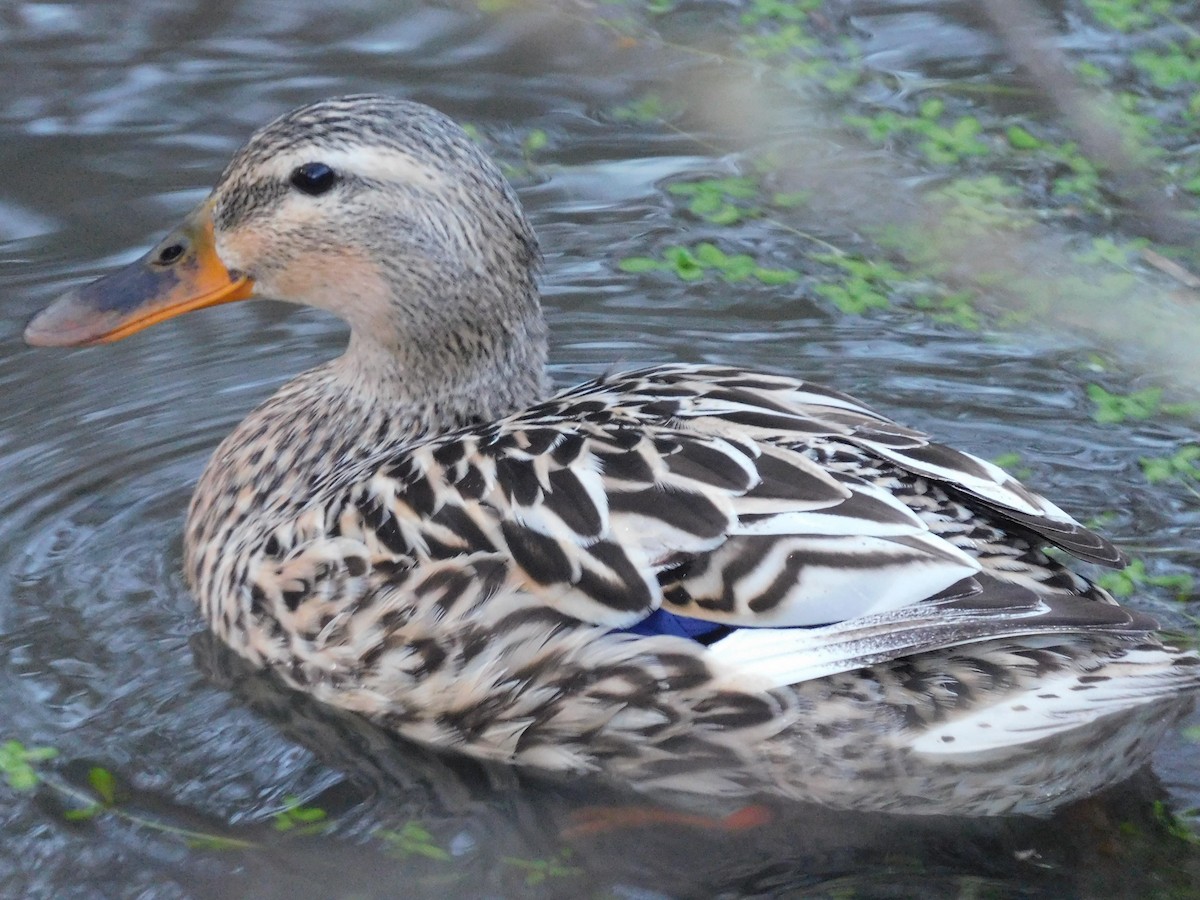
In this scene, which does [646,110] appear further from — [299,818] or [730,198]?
[299,818]

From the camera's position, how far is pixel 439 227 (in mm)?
4734

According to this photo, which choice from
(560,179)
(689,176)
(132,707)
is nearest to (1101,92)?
(689,176)

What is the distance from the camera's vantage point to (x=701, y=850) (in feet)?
14.0

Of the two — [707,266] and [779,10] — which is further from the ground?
[779,10]

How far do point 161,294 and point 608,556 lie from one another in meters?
1.64

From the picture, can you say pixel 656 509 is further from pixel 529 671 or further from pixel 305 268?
pixel 305 268

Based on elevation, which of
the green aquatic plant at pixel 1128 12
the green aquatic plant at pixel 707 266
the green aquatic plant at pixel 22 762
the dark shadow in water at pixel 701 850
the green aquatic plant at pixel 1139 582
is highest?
the green aquatic plant at pixel 1128 12

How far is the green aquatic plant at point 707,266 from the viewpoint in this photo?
659 centimetres

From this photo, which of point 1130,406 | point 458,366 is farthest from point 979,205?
point 458,366

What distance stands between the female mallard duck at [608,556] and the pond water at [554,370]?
171 millimetres

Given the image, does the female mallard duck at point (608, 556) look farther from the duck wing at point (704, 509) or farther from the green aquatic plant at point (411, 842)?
the green aquatic plant at point (411, 842)

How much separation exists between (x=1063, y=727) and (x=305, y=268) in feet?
7.65

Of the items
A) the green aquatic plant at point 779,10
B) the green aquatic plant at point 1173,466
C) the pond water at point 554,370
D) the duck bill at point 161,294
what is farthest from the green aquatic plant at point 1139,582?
the green aquatic plant at point 779,10

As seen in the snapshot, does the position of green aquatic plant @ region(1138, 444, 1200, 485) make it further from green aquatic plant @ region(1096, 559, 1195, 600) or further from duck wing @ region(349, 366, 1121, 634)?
duck wing @ region(349, 366, 1121, 634)
